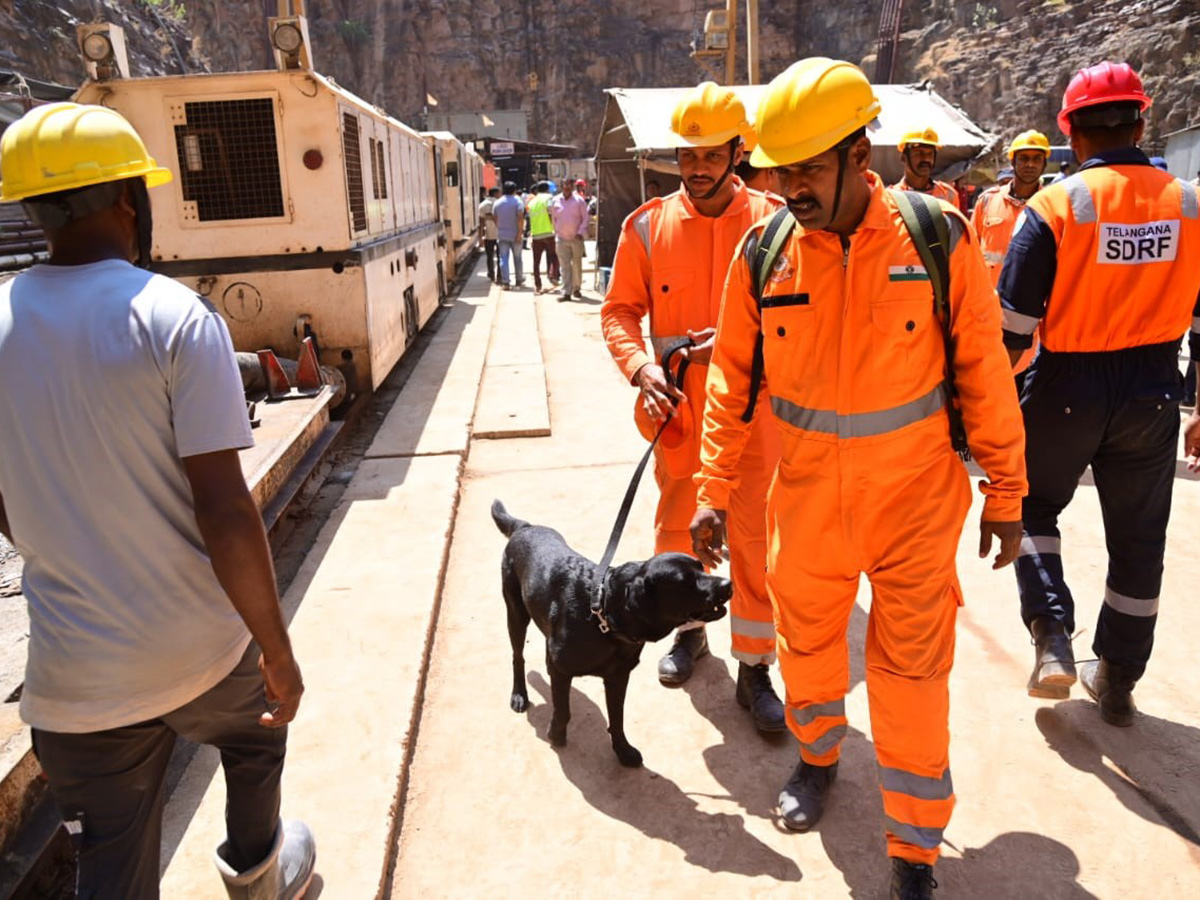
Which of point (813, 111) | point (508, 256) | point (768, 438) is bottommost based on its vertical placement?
point (768, 438)

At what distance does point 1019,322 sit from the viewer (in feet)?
10.5

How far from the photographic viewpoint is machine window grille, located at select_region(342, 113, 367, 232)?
716 cm

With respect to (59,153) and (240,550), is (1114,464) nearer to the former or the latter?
(240,550)

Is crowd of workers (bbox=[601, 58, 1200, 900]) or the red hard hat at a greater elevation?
the red hard hat

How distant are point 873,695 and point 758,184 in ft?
8.65

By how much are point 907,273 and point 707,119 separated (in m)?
1.18

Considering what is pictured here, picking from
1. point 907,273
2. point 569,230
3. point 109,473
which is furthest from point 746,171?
point 569,230

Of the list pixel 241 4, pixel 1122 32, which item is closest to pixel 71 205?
pixel 1122 32

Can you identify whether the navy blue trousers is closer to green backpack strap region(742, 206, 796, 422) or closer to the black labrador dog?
green backpack strap region(742, 206, 796, 422)

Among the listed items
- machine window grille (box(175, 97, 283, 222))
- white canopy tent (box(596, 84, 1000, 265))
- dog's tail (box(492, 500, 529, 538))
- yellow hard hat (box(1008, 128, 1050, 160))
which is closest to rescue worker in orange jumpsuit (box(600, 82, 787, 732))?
dog's tail (box(492, 500, 529, 538))

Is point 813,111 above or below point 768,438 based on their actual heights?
above

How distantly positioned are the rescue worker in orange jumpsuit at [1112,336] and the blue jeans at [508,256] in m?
14.7

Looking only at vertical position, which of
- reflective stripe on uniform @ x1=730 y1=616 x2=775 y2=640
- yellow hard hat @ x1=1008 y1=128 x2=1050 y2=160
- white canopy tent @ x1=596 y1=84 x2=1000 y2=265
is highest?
white canopy tent @ x1=596 y1=84 x2=1000 y2=265

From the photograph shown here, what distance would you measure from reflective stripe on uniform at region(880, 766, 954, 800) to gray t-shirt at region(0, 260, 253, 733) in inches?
70.9
